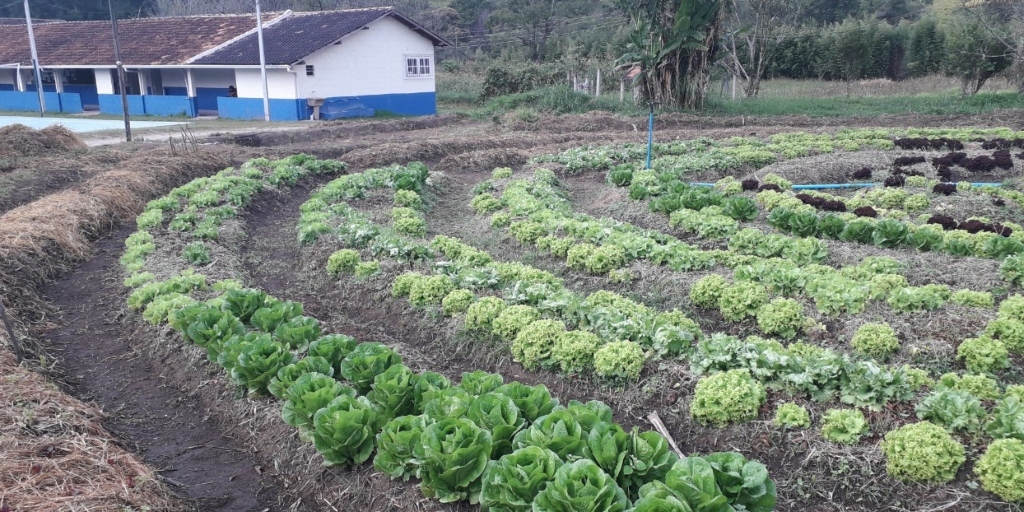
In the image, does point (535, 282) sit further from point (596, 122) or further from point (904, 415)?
point (596, 122)

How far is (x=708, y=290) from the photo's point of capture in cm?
871

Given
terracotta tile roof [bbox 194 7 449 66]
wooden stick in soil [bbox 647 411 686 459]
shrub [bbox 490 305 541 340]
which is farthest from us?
terracotta tile roof [bbox 194 7 449 66]

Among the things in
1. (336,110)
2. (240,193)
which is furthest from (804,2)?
(240,193)

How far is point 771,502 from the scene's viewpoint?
14.9ft

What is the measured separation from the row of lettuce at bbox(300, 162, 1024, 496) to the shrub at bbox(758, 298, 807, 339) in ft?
2.40

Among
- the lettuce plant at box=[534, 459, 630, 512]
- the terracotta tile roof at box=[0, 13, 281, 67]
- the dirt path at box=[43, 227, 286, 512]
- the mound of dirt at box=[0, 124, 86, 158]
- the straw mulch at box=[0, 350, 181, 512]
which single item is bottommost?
the dirt path at box=[43, 227, 286, 512]

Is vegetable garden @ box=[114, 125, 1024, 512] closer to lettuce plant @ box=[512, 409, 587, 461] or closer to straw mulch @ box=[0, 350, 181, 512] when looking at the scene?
lettuce plant @ box=[512, 409, 587, 461]

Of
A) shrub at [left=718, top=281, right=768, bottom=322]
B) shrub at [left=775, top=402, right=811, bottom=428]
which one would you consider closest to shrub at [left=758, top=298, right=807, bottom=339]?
shrub at [left=718, top=281, right=768, bottom=322]

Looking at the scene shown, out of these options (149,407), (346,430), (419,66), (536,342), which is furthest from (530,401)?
(419,66)

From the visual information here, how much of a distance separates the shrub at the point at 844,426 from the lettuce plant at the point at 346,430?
371 cm

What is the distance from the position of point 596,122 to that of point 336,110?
1487cm

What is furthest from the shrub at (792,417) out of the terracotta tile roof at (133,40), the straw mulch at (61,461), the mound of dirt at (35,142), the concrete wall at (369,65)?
the terracotta tile roof at (133,40)

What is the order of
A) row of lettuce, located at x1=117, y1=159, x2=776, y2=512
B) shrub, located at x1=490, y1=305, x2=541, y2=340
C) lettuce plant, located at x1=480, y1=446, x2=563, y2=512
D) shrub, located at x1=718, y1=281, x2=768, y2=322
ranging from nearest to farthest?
row of lettuce, located at x1=117, y1=159, x2=776, y2=512 → lettuce plant, located at x1=480, y1=446, x2=563, y2=512 → shrub, located at x1=490, y1=305, x2=541, y2=340 → shrub, located at x1=718, y1=281, x2=768, y2=322

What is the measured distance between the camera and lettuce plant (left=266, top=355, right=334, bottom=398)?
20.9ft
